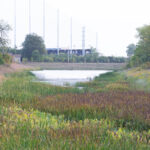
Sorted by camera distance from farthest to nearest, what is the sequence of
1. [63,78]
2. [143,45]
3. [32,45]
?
[32,45], [143,45], [63,78]

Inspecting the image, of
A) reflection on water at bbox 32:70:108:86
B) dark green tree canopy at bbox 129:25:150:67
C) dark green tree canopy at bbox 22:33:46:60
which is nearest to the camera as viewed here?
reflection on water at bbox 32:70:108:86

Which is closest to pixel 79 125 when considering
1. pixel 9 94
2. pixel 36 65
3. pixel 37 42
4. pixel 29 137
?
pixel 29 137

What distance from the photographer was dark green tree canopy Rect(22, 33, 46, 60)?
76.4 metres

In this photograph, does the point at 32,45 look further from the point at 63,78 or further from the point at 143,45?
the point at 63,78

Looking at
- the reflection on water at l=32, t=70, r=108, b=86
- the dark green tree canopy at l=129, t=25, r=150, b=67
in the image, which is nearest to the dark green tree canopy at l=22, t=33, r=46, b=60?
the reflection on water at l=32, t=70, r=108, b=86

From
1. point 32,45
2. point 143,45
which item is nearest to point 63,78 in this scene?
point 143,45

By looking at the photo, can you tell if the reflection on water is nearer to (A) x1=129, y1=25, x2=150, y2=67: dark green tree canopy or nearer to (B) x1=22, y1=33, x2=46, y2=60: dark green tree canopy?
(A) x1=129, y1=25, x2=150, y2=67: dark green tree canopy

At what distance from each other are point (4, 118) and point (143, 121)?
3.15 meters

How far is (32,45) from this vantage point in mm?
→ 76125

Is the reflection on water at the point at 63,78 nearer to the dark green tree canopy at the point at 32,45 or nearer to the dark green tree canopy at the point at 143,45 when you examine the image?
the dark green tree canopy at the point at 143,45

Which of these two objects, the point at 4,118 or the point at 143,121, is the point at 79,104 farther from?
the point at 4,118

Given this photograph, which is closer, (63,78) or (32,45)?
(63,78)

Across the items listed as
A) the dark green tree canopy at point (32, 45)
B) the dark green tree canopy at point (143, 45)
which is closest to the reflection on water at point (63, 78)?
the dark green tree canopy at point (143, 45)

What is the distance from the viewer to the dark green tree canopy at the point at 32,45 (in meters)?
76.4
